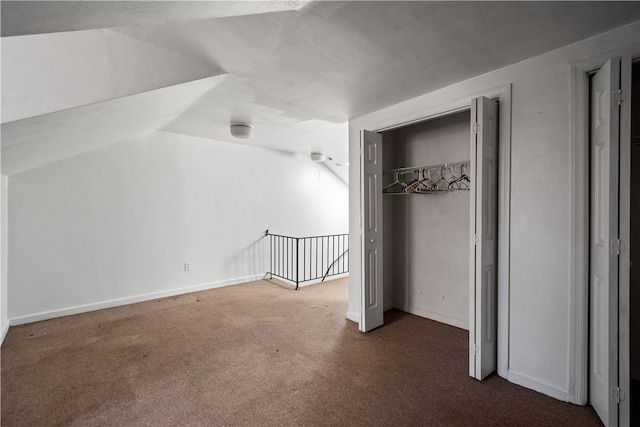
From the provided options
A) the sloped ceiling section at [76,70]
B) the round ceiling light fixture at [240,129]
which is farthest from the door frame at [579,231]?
the round ceiling light fixture at [240,129]

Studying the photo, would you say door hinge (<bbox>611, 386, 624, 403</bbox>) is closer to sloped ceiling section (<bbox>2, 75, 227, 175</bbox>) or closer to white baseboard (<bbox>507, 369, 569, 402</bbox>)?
white baseboard (<bbox>507, 369, 569, 402</bbox>)

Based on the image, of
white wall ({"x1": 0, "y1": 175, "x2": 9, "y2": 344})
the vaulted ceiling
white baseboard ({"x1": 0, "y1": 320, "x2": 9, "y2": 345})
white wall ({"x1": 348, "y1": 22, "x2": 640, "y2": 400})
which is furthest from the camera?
white wall ({"x1": 0, "y1": 175, "x2": 9, "y2": 344})

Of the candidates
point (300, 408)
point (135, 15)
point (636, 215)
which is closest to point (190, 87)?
point (135, 15)

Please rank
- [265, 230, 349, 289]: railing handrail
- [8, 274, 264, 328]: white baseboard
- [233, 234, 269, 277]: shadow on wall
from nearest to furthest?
[8, 274, 264, 328]: white baseboard < [233, 234, 269, 277]: shadow on wall < [265, 230, 349, 289]: railing handrail

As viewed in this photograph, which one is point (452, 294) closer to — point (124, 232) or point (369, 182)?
point (369, 182)

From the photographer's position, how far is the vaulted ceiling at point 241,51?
4.38ft

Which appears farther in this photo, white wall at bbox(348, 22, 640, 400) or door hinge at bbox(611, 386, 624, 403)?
white wall at bbox(348, 22, 640, 400)

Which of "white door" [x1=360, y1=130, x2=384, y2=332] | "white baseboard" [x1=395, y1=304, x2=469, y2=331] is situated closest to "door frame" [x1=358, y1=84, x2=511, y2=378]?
"white baseboard" [x1=395, y1=304, x2=469, y2=331]

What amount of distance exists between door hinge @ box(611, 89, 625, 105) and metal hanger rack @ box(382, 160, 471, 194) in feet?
4.53

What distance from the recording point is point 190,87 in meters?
2.36

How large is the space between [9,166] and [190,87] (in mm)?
1908

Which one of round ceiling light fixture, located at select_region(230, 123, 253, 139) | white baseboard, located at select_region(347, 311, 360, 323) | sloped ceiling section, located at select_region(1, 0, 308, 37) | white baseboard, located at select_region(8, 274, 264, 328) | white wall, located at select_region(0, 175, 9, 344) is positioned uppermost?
round ceiling light fixture, located at select_region(230, 123, 253, 139)

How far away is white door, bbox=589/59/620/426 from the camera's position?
1.62 m

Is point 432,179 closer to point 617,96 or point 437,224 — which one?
point 437,224
